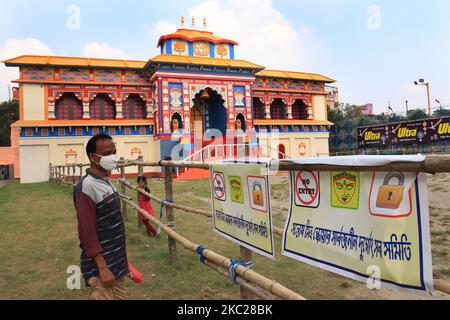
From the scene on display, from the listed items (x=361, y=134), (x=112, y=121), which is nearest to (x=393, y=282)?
(x=112, y=121)

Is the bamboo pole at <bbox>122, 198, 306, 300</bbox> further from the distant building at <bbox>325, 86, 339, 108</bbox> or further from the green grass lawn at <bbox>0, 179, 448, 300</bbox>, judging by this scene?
the distant building at <bbox>325, 86, 339, 108</bbox>

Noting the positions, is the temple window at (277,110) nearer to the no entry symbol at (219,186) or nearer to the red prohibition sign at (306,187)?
the no entry symbol at (219,186)

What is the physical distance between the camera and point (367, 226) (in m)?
1.86

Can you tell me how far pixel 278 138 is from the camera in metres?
26.3

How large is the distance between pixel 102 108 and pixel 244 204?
21727mm

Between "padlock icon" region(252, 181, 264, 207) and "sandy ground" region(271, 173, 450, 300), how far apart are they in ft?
3.57

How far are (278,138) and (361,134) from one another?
8.91m

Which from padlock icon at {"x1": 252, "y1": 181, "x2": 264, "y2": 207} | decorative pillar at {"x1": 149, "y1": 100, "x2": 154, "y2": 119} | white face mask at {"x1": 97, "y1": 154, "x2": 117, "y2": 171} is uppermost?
decorative pillar at {"x1": 149, "y1": 100, "x2": 154, "y2": 119}

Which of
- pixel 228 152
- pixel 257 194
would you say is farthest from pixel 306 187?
pixel 228 152

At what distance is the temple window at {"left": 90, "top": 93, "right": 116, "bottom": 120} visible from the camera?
877 inches

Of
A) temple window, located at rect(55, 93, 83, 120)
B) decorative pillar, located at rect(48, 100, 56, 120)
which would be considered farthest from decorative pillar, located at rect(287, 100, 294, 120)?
decorative pillar, located at rect(48, 100, 56, 120)

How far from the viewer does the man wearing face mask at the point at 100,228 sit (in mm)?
2443

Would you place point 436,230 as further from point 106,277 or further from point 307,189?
point 106,277

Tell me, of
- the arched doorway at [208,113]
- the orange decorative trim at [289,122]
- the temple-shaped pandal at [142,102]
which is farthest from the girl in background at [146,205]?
the orange decorative trim at [289,122]
